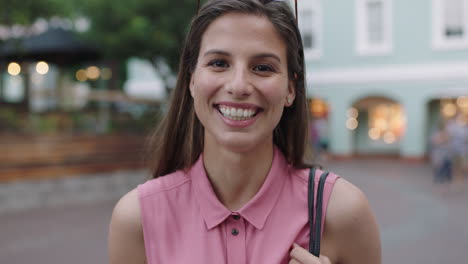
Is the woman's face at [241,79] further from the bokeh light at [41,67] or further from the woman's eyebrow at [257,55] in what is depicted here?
the bokeh light at [41,67]

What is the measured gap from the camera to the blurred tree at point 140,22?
11.2 metres

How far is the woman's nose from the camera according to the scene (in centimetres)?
144

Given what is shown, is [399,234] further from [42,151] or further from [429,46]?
[429,46]

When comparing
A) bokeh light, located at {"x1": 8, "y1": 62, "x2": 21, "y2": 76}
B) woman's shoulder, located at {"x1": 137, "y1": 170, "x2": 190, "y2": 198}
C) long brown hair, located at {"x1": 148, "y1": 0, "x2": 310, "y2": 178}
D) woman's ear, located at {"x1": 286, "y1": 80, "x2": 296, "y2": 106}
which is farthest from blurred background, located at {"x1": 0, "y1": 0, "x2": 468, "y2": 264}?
woman's shoulder, located at {"x1": 137, "y1": 170, "x2": 190, "y2": 198}

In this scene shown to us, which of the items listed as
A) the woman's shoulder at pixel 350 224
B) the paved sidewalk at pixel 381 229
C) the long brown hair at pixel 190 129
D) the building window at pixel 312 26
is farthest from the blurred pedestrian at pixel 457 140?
the woman's shoulder at pixel 350 224

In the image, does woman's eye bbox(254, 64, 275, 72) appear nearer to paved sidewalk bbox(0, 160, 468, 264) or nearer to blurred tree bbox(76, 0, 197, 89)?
paved sidewalk bbox(0, 160, 468, 264)

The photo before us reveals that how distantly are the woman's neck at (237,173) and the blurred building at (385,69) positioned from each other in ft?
50.3

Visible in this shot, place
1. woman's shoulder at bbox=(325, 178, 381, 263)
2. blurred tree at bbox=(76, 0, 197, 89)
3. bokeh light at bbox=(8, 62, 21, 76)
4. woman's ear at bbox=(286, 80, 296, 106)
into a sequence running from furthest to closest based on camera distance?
bokeh light at bbox=(8, 62, 21, 76) → blurred tree at bbox=(76, 0, 197, 89) → woman's ear at bbox=(286, 80, 296, 106) → woman's shoulder at bbox=(325, 178, 381, 263)

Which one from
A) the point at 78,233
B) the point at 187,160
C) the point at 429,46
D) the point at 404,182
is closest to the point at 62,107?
Answer: the point at 78,233

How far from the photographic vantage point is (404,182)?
500 inches

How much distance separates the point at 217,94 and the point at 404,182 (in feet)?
39.8

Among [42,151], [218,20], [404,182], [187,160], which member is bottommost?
[404,182]

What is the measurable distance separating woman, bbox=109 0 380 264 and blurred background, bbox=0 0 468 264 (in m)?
0.81

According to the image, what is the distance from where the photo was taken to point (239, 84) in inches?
56.6
